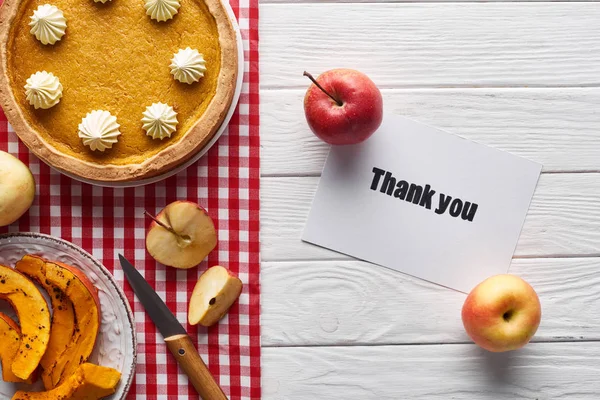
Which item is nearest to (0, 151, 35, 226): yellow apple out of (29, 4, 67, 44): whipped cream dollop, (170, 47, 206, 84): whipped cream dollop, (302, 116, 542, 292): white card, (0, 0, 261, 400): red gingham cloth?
(0, 0, 261, 400): red gingham cloth

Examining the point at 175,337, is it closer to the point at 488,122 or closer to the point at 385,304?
the point at 385,304

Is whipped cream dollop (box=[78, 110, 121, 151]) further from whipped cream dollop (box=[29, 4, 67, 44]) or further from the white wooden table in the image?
the white wooden table

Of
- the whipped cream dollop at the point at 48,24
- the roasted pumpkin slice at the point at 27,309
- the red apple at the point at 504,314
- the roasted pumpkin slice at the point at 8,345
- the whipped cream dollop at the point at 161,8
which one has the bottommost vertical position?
the roasted pumpkin slice at the point at 8,345

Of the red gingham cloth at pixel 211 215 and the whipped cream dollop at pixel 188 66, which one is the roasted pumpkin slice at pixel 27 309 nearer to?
the red gingham cloth at pixel 211 215

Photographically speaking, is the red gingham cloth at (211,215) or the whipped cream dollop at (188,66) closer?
the whipped cream dollop at (188,66)

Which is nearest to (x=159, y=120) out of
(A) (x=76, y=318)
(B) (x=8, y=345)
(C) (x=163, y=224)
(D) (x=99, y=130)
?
(D) (x=99, y=130)

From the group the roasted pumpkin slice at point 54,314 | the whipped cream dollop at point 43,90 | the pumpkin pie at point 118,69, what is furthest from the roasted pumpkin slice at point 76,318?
the whipped cream dollop at point 43,90
